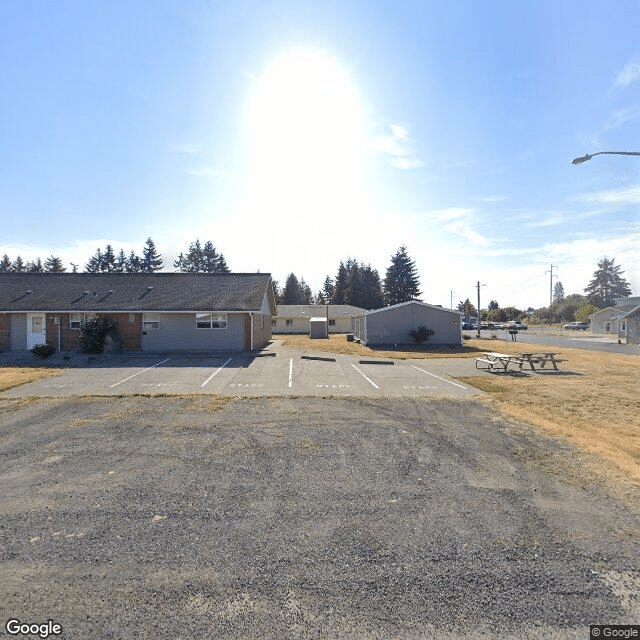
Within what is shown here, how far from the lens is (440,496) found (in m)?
5.14

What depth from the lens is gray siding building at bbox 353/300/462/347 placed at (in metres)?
31.2

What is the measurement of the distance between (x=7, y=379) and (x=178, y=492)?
14400 mm

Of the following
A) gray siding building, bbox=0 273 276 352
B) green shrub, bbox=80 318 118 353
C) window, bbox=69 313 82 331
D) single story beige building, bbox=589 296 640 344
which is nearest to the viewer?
green shrub, bbox=80 318 118 353

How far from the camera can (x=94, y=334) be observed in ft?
73.8

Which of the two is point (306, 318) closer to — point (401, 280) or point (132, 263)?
point (401, 280)

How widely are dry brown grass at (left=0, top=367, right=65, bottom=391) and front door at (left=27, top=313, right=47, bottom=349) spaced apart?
606 centimetres

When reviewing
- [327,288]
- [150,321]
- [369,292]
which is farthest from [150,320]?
[327,288]

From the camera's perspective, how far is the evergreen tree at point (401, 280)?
66.0 m

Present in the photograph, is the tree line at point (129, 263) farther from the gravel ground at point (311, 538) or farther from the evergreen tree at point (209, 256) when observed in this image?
the gravel ground at point (311, 538)

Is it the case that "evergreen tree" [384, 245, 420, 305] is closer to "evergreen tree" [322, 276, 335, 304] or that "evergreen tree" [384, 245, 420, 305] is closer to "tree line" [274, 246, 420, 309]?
"tree line" [274, 246, 420, 309]

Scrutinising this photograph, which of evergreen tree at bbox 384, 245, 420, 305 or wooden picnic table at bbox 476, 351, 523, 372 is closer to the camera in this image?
wooden picnic table at bbox 476, 351, 523, 372

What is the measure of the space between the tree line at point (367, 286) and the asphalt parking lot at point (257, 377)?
39871 mm

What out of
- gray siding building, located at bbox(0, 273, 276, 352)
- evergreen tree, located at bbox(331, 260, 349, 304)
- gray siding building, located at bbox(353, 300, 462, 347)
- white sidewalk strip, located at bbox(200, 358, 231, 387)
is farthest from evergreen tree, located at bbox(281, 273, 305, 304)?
white sidewalk strip, located at bbox(200, 358, 231, 387)

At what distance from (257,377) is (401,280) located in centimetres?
5484
